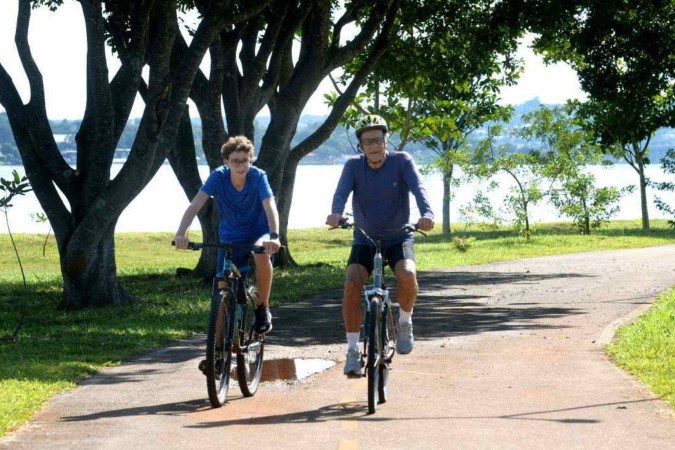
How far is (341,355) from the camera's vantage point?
11.6 m

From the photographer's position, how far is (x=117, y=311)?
55.1 ft

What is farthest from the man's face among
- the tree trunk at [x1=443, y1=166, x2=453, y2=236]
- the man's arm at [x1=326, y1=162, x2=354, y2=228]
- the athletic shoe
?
the tree trunk at [x1=443, y1=166, x2=453, y2=236]

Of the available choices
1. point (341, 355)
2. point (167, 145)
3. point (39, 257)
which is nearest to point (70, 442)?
point (341, 355)

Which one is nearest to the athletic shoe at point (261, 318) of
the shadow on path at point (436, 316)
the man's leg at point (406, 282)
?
the man's leg at point (406, 282)

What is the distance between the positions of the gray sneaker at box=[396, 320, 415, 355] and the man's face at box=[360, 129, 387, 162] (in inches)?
46.3

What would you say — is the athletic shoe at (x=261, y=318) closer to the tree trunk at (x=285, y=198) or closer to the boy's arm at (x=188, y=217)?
the boy's arm at (x=188, y=217)

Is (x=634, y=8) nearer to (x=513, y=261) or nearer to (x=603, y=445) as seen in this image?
(x=513, y=261)

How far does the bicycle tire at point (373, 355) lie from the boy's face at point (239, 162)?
4.61 ft

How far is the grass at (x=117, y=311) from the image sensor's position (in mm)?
10305

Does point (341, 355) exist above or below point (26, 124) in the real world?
below

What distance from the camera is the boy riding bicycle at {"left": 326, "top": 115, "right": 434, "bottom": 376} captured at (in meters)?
8.82

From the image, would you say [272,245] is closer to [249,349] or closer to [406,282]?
[249,349]

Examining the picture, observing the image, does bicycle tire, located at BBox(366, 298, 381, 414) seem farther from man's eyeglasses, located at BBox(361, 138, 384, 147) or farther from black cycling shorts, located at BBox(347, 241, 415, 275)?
man's eyeglasses, located at BBox(361, 138, 384, 147)

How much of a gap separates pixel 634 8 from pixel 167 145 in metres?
9.05
